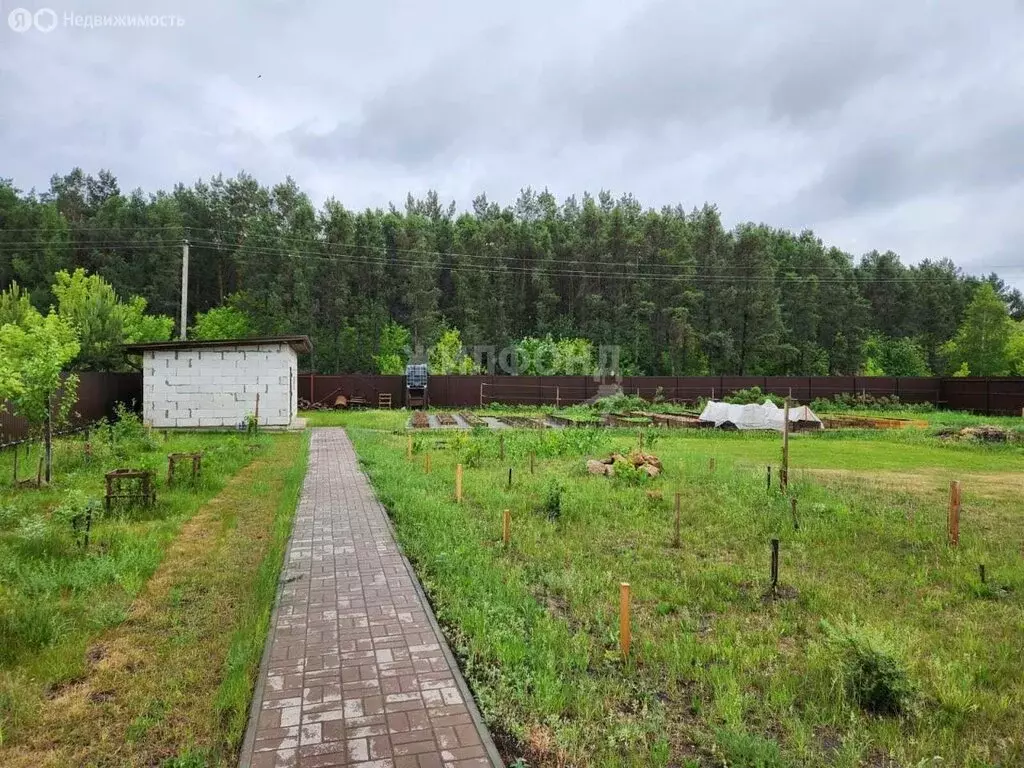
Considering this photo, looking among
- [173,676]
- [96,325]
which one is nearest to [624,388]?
[96,325]

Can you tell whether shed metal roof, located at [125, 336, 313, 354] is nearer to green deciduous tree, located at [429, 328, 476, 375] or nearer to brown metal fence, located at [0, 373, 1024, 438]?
Answer: brown metal fence, located at [0, 373, 1024, 438]

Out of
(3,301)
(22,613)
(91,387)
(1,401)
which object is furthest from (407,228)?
(22,613)

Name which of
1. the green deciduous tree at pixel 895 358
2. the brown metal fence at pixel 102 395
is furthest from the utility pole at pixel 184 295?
the green deciduous tree at pixel 895 358

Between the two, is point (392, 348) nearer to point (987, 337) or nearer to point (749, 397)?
point (749, 397)

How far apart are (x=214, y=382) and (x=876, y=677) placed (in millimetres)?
18486

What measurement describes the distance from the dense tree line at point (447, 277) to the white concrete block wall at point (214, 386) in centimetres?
1863

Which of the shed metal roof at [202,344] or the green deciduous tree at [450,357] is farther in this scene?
the green deciduous tree at [450,357]

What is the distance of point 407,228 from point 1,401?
3491 cm

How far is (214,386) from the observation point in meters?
18.2

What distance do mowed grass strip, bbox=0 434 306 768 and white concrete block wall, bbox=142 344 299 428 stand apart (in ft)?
41.8

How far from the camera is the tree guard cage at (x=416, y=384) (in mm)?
28766

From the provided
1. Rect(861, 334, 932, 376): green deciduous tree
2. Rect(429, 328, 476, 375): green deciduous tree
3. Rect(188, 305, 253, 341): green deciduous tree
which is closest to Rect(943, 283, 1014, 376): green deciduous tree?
Rect(861, 334, 932, 376): green deciduous tree

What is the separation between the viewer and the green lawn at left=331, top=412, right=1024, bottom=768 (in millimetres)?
3168

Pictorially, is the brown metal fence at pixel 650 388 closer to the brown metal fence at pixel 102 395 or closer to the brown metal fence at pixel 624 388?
the brown metal fence at pixel 624 388
